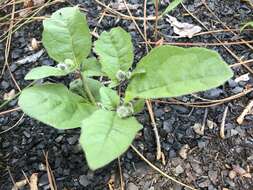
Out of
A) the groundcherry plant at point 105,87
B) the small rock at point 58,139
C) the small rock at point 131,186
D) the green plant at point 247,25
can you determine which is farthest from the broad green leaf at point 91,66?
the green plant at point 247,25

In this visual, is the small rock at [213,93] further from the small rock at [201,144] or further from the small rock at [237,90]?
the small rock at [201,144]

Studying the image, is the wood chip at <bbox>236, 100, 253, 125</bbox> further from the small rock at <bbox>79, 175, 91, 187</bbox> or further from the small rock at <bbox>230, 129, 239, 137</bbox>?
the small rock at <bbox>79, 175, 91, 187</bbox>

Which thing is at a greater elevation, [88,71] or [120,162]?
[88,71]

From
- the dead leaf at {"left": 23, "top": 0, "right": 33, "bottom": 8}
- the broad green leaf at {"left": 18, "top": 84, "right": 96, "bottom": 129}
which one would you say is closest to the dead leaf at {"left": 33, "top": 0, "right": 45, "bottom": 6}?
the dead leaf at {"left": 23, "top": 0, "right": 33, "bottom": 8}

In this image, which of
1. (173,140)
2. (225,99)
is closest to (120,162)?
(173,140)

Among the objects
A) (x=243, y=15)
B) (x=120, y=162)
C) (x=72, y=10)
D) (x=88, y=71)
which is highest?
(x=72, y=10)

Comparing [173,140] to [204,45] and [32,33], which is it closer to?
[204,45]

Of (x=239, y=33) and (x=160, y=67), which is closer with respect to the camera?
(x=160, y=67)
